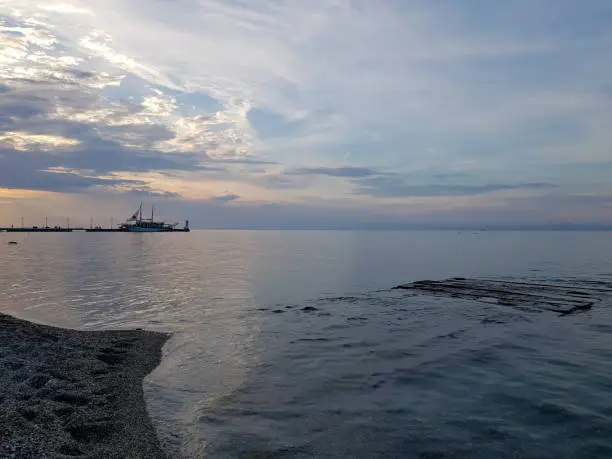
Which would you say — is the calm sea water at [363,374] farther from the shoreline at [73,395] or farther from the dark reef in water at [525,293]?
the dark reef in water at [525,293]

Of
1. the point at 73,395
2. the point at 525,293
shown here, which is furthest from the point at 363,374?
the point at 525,293

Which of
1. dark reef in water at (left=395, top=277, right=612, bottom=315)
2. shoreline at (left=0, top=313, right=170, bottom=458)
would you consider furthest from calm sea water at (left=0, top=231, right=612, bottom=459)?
dark reef in water at (left=395, top=277, right=612, bottom=315)

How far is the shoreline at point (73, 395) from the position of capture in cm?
834

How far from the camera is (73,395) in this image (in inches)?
432

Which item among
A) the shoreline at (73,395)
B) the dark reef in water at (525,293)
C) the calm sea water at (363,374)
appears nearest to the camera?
the shoreline at (73,395)

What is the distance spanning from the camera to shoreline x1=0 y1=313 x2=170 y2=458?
8336mm

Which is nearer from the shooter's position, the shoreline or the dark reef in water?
the shoreline

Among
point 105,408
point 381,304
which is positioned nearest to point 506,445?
point 105,408

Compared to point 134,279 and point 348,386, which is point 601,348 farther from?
point 134,279

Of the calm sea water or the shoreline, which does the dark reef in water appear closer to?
the calm sea water

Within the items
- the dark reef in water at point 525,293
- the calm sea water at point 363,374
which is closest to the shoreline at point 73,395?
the calm sea water at point 363,374

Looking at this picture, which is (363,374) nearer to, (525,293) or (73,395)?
(73,395)

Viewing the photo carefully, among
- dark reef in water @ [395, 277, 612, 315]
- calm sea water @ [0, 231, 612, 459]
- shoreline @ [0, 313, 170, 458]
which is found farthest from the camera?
dark reef in water @ [395, 277, 612, 315]

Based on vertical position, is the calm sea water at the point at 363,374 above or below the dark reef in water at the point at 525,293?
below
